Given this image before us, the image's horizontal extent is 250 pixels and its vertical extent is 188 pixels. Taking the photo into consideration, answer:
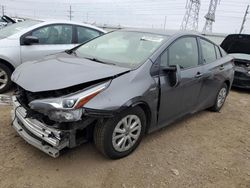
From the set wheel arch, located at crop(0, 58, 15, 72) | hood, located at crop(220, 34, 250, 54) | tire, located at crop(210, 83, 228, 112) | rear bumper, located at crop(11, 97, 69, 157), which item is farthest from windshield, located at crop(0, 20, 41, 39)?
hood, located at crop(220, 34, 250, 54)

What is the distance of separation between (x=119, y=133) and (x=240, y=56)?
5.79 meters

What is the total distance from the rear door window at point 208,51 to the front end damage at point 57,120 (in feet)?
7.38

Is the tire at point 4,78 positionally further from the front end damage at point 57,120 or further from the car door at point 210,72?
the car door at point 210,72

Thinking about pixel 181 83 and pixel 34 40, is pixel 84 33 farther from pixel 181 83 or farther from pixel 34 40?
pixel 181 83

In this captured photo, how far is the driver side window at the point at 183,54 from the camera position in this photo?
3499 millimetres

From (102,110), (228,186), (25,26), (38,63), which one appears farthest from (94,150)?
(25,26)

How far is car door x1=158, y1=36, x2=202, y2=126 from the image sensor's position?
11.2 ft

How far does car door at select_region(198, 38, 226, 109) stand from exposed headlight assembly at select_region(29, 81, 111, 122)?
7.73 feet

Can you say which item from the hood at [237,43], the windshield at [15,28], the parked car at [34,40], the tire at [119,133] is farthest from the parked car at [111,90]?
the hood at [237,43]

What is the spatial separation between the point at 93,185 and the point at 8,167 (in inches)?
38.2

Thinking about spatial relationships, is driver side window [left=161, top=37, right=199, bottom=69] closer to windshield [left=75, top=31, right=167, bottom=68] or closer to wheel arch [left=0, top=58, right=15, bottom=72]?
windshield [left=75, top=31, right=167, bottom=68]

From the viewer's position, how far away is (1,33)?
5488mm

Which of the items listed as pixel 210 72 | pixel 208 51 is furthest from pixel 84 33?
pixel 210 72

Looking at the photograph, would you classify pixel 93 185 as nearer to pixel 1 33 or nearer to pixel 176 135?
pixel 176 135
